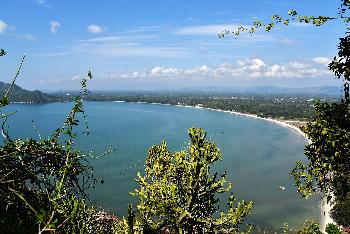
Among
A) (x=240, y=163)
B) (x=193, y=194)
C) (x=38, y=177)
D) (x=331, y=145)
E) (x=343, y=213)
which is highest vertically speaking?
(x=38, y=177)

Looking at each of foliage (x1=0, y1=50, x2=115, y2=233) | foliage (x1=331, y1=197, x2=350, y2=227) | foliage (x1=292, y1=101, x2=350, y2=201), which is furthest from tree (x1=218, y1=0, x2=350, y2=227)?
foliage (x1=331, y1=197, x2=350, y2=227)

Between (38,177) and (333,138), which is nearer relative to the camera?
(38,177)

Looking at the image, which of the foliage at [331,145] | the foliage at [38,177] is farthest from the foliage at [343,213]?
the foliage at [38,177]

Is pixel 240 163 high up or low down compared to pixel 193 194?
down

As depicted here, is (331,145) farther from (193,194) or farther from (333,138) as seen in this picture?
(193,194)

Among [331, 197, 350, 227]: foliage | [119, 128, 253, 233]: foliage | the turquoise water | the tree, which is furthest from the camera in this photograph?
the turquoise water

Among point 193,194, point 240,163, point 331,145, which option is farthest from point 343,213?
point 331,145

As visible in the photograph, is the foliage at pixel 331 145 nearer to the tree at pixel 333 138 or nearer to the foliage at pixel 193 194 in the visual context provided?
the tree at pixel 333 138

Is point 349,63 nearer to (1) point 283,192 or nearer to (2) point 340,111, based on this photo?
(2) point 340,111

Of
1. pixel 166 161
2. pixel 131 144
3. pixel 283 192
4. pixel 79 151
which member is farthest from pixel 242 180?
pixel 79 151

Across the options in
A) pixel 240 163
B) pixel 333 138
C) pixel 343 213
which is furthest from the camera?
pixel 240 163

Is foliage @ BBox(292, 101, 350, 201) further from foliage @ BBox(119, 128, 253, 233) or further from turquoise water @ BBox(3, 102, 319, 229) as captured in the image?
turquoise water @ BBox(3, 102, 319, 229)
